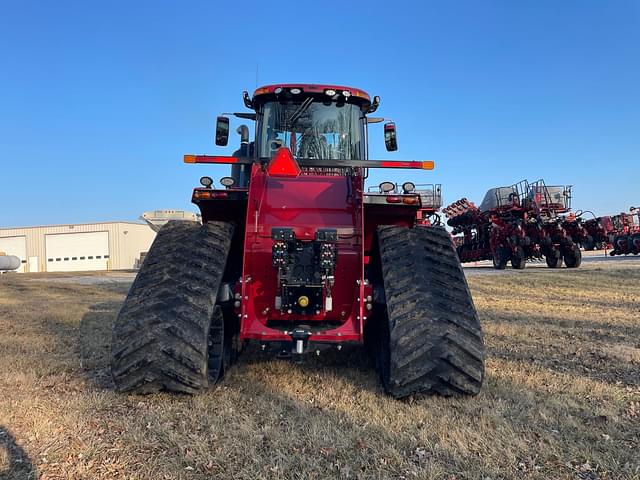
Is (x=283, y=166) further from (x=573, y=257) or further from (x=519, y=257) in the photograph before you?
(x=573, y=257)

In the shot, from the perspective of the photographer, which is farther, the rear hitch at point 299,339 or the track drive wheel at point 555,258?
the track drive wheel at point 555,258

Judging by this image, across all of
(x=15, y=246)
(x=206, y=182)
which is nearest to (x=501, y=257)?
(x=206, y=182)

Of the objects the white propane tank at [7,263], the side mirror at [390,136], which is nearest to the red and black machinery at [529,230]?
the side mirror at [390,136]

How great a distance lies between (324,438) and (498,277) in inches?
569

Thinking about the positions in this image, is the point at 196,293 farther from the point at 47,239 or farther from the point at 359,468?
the point at 47,239

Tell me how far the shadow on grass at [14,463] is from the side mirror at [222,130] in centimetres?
383

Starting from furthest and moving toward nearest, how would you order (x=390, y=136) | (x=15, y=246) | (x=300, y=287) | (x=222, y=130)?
(x=15, y=246), (x=390, y=136), (x=222, y=130), (x=300, y=287)

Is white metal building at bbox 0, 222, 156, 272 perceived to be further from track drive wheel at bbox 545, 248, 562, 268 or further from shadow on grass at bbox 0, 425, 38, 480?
shadow on grass at bbox 0, 425, 38, 480

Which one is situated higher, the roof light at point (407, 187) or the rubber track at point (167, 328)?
the roof light at point (407, 187)

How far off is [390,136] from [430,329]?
3.31 metres

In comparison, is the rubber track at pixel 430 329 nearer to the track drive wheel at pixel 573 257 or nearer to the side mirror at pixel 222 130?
the side mirror at pixel 222 130

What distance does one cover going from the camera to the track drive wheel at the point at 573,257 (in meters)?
21.4

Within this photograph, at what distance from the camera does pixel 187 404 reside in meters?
3.77

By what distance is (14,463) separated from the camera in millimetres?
2773
